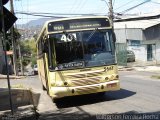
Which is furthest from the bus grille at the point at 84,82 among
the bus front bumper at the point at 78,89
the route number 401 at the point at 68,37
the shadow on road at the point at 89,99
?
the route number 401 at the point at 68,37

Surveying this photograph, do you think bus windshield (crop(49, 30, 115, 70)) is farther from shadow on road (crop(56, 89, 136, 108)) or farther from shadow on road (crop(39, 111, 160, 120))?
shadow on road (crop(39, 111, 160, 120))

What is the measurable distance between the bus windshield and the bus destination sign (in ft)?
0.72

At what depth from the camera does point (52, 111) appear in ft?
46.6

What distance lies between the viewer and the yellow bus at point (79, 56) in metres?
14.3

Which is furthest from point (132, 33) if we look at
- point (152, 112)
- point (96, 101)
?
point (152, 112)

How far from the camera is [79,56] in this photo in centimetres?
1452

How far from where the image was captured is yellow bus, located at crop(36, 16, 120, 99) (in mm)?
14336

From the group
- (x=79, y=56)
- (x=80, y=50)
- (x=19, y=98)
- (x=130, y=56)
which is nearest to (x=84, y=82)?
(x=79, y=56)

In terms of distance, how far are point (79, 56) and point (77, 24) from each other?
1205mm

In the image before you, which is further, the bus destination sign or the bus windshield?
the bus destination sign

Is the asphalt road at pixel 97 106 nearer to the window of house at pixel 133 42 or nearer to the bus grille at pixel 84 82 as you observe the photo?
the bus grille at pixel 84 82

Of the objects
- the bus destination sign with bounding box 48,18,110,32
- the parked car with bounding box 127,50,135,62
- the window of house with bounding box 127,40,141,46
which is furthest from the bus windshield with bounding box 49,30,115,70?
the window of house with bounding box 127,40,141,46

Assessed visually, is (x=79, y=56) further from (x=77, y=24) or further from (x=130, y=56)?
(x=130, y=56)

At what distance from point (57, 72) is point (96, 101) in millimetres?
2179
